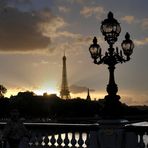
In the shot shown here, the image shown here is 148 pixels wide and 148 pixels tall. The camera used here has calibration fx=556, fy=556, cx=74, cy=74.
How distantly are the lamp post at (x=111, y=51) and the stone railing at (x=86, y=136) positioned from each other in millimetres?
2059

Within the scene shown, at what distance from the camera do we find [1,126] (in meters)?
19.7

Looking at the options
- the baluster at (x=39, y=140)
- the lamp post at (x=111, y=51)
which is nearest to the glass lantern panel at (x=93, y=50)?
the lamp post at (x=111, y=51)

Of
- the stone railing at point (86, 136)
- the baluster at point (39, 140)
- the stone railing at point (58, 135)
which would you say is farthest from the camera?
the baluster at point (39, 140)

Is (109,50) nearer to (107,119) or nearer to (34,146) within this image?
(107,119)

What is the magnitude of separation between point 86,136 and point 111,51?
4.31m

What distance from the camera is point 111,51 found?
69.9ft

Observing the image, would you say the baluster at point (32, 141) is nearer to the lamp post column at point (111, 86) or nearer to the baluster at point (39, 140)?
the baluster at point (39, 140)

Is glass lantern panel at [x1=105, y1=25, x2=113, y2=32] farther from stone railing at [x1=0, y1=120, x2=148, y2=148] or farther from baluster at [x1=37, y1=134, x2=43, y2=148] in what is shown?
baluster at [x1=37, y1=134, x2=43, y2=148]

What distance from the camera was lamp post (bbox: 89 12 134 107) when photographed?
20.7m

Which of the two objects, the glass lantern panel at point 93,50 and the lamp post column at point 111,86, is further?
the glass lantern panel at point 93,50

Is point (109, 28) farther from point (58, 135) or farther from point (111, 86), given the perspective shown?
point (58, 135)

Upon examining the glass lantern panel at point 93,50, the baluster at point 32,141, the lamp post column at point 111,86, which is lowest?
the baluster at point 32,141

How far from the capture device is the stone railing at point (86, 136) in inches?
703

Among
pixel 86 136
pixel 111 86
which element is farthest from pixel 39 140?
pixel 111 86
